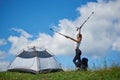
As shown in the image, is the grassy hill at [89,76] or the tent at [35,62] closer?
the grassy hill at [89,76]

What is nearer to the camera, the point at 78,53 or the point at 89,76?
the point at 89,76

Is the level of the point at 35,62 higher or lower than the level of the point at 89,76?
higher

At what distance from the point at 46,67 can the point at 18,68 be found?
1.82m

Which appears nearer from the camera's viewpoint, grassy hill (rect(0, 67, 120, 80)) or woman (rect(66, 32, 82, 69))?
grassy hill (rect(0, 67, 120, 80))

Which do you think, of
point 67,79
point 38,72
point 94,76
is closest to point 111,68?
point 94,76

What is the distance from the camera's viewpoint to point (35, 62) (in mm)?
19719

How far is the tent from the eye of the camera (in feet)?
64.0

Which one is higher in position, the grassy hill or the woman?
the woman

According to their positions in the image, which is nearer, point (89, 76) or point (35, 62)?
point (89, 76)

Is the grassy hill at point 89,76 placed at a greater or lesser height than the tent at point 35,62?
lesser

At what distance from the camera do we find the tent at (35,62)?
768 inches

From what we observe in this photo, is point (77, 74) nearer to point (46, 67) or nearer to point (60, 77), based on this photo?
point (60, 77)

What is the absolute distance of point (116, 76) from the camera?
47.6 ft

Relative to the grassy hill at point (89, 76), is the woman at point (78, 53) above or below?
above
